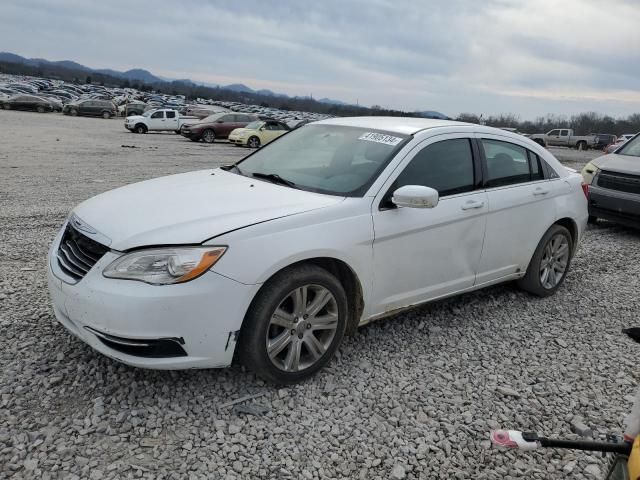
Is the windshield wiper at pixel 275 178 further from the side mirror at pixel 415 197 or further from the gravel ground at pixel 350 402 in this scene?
the gravel ground at pixel 350 402

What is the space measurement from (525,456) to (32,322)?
135 inches

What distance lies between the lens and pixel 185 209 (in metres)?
3.32

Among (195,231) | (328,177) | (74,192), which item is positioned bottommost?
(74,192)

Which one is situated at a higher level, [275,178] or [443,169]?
[443,169]

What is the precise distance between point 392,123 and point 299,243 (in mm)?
1784

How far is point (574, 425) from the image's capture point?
10.5ft

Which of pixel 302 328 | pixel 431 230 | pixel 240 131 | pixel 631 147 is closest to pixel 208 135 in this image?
pixel 240 131

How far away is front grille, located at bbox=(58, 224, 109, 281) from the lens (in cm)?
310

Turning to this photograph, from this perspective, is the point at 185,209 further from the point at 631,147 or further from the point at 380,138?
the point at 631,147

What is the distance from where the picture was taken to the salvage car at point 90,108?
142 feet

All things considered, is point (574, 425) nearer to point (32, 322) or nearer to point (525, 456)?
point (525, 456)

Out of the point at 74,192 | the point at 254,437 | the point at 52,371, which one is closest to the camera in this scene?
the point at 254,437

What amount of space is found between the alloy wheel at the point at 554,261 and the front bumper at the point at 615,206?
313 centimetres

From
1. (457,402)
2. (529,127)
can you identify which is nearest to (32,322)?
(457,402)
